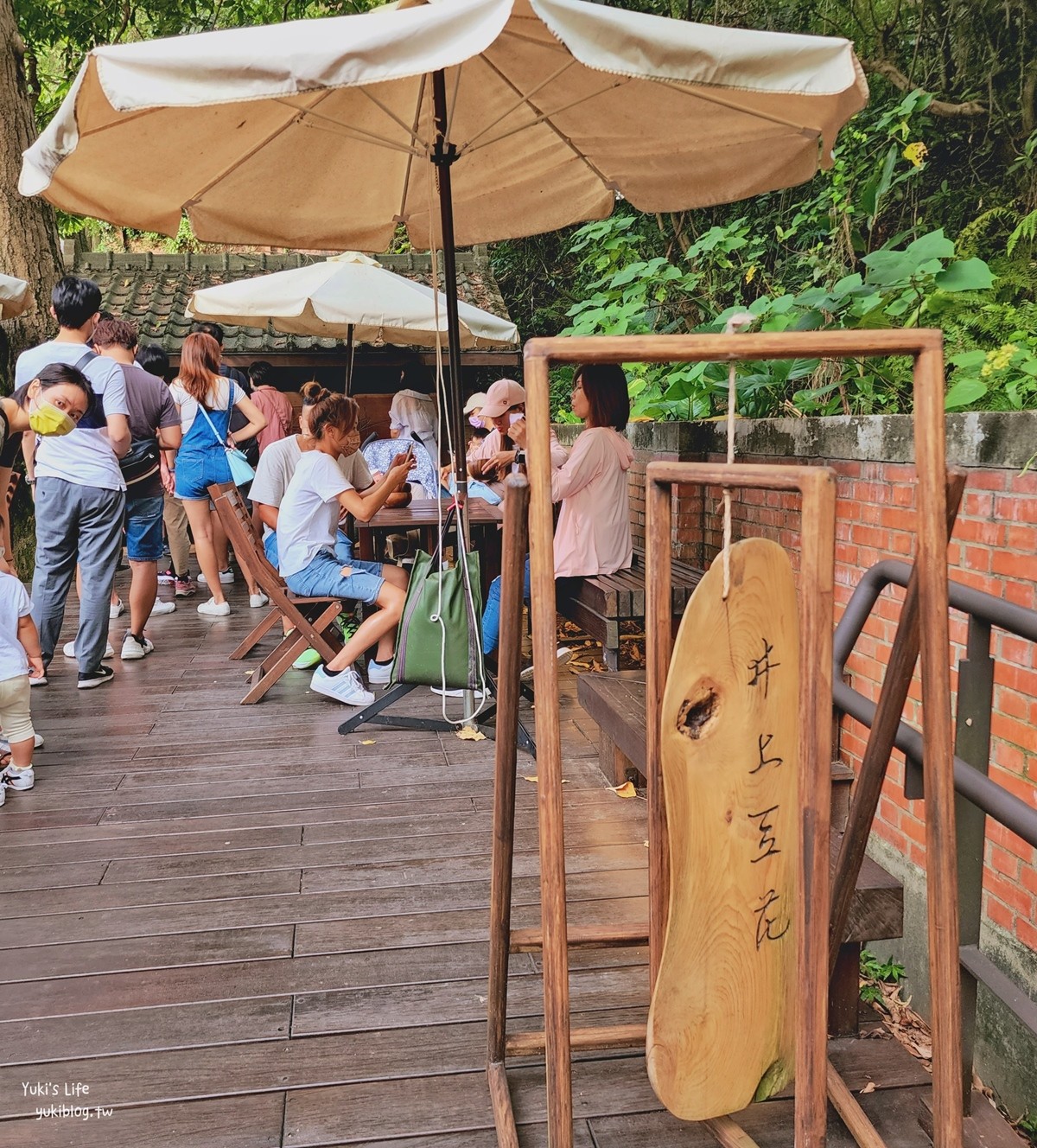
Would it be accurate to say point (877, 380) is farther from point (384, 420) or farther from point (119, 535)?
point (384, 420)

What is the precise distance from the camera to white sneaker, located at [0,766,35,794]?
3590mm

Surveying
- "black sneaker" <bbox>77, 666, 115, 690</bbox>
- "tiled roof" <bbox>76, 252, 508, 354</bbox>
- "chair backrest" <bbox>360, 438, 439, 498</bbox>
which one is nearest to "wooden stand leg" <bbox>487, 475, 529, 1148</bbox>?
"black sneaker" <bbox>77, 666, 115, 690</bbox>

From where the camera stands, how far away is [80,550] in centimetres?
473

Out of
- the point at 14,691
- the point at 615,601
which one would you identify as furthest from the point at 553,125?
the point at 14,691

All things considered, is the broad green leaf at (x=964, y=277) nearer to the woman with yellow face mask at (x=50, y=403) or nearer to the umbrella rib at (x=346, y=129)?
the umbrella rib at (x=346, y=129)

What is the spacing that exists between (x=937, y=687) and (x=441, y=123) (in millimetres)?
2998

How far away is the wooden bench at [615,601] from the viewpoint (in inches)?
162

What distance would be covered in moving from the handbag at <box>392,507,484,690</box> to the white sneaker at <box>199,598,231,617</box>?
3.19 meters

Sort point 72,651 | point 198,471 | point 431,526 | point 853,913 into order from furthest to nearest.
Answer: point 198,471 → point 72,651 → point 431,526 → point 853,913

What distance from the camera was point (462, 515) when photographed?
398cm

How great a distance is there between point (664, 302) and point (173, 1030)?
25.0ft

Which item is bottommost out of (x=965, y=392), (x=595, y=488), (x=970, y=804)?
(x=970, y=804)

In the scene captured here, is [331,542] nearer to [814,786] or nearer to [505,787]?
[505,787]

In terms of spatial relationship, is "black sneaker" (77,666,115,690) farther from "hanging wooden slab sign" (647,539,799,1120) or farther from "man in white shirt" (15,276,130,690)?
"hanging wooden slab sign" (647,539,799,1120)
